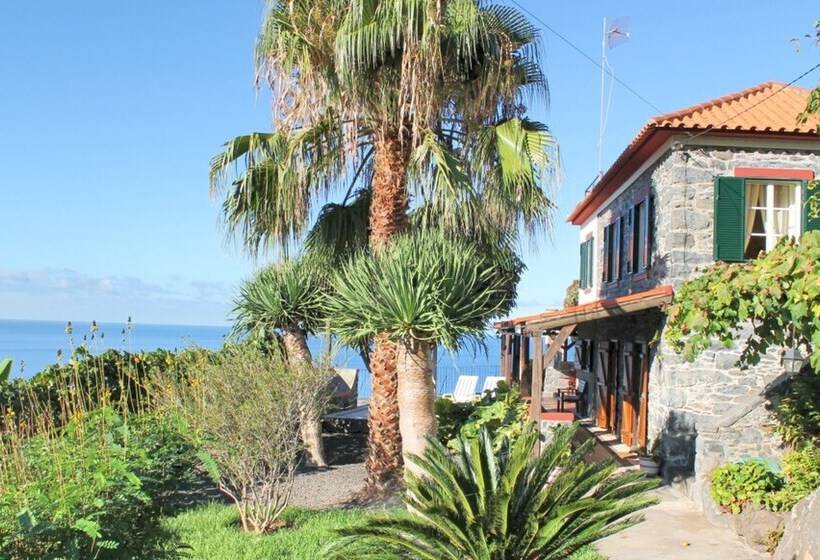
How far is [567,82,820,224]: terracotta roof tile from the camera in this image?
12781mm

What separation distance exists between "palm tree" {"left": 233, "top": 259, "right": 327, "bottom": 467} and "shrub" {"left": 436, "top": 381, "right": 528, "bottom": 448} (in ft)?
7.87

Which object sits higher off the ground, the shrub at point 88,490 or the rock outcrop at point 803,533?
the shrub at point 88,490

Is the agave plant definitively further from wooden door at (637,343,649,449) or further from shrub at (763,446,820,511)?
wooden door at (637,343,649,449)

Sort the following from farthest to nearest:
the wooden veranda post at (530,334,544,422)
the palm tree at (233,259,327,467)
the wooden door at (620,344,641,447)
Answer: the wooden door at (620,344,641,447), the palm tree at (233,259,327,467), the wooden veranda post at (530,334,544,422)

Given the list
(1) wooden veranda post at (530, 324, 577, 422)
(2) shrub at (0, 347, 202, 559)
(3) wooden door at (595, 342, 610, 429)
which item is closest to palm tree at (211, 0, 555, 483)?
(1) wooden veranda post at (530, 324, 577, 422)

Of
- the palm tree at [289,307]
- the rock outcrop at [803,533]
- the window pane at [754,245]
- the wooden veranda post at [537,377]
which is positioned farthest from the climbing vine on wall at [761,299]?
the palm tree at [289,307]

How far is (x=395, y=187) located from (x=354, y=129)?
1.06m

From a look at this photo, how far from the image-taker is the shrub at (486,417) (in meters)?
14.9

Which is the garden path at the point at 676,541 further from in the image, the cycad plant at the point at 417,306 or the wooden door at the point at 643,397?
the wooden door at the point at 643,397

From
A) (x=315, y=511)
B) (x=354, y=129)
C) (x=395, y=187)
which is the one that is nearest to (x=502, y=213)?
(x=395, y=187)

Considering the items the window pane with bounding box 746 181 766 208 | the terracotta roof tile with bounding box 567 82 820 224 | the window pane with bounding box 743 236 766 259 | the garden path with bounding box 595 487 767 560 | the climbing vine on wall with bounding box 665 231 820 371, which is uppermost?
the terracotta roof tile with bounding box 567 82 820 224

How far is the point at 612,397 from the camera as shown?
18047mm

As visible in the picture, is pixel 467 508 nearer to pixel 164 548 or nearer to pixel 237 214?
pixel 164 548

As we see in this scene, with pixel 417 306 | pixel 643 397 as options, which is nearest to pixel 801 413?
pixel 643 397
